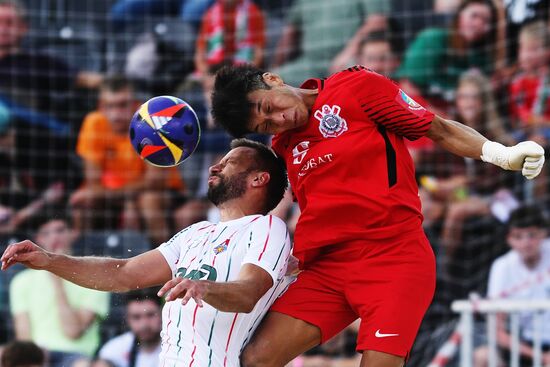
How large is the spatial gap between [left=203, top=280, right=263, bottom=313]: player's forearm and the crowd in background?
3.78 metres

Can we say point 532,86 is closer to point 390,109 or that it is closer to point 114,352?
point 114,352

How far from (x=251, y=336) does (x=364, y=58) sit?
5.18 meters

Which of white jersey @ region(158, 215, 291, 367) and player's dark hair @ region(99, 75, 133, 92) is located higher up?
player's dark hair @ region(99, 75, 133, 92)

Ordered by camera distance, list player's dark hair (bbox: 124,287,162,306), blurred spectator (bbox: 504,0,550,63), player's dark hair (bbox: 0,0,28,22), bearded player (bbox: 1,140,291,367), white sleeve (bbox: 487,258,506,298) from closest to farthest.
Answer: bearded player (bbox: 1,140,291,367), player's dark hair (bbox: 124,287,162,306), white sleeve (bbox: 487,258,506,298), blurred spectator (bbox: 504,0,550,63), player's dark hair (bbox: 0,0,28,22)

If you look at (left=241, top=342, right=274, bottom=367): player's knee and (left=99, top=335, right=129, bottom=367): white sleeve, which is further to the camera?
(left=99, top=335, right=129, bottom=367): white sleeve

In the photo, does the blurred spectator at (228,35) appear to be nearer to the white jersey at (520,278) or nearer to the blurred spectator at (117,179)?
the blurred spectator at (117,179)

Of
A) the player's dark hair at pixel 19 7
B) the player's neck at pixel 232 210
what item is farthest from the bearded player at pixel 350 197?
the player's dark hair at pixel 19 7

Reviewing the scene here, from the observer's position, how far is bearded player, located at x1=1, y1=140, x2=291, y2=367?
173 inches

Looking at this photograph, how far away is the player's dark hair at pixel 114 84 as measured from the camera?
967 cm

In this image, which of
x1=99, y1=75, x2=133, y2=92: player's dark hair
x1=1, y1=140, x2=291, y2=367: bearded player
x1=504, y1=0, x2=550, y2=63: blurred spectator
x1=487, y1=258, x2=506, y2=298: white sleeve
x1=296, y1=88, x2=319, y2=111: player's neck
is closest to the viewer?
x1=1, y1=140, x2=291, y2=367: bearded player

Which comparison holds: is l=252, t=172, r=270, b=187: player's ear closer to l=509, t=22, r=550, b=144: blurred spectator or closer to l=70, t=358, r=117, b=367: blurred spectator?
l=70, t=358, r=117, b=367: blurred spectator

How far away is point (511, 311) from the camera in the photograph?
747 cm

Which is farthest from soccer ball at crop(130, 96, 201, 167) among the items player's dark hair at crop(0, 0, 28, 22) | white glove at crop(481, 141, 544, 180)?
player's dark hair at crop(0, 0, 28, 22)

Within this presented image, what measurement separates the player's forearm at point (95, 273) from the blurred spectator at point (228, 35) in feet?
17.5
